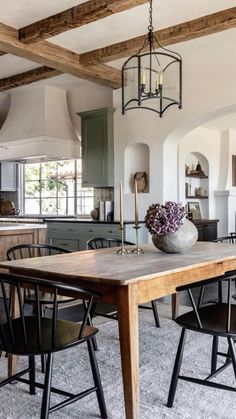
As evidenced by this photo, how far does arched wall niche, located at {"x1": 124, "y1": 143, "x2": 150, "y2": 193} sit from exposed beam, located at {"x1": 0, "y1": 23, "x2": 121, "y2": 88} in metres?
0.96

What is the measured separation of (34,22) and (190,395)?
3.96 meters

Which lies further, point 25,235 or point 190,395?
point 25,235

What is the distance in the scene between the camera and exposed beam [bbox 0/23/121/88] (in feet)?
15.3

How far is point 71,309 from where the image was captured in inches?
172

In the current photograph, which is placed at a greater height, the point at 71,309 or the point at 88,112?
the point at 88,112

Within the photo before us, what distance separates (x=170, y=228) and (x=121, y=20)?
2686 millimetres

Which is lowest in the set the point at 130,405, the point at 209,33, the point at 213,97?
the point at 130,405

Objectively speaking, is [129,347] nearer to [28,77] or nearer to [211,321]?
[211,321]

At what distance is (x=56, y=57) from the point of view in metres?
5.19

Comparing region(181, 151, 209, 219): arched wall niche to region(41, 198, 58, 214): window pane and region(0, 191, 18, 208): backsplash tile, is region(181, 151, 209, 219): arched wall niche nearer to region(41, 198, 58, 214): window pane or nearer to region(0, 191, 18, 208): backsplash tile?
region(41, 198, 58, 214): window pane

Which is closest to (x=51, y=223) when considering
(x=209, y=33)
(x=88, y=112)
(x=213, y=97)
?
(x=88, y=112)

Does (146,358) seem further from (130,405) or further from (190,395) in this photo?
(130,405)

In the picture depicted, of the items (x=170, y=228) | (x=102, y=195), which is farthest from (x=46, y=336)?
(x=102, y=195)

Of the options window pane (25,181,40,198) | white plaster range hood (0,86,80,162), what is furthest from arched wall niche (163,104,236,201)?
window pane (25,181,40,198)
